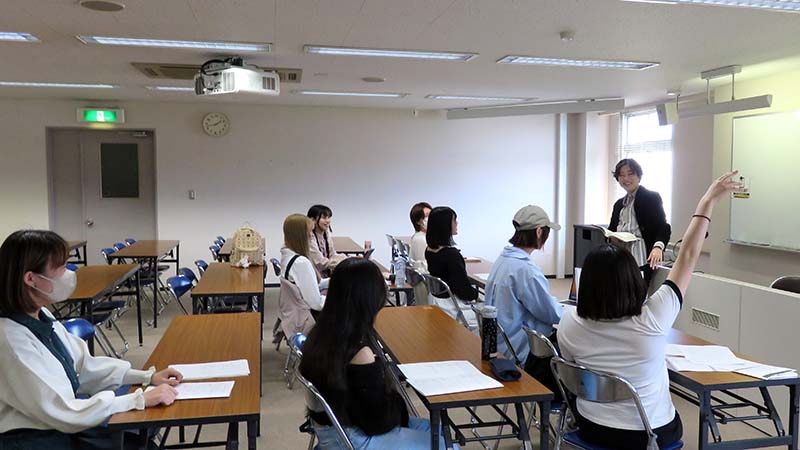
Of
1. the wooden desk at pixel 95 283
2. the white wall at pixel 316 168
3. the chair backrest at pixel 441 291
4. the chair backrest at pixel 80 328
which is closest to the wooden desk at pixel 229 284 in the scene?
the wooden desk at pixel 95 283

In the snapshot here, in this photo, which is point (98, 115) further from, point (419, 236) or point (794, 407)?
point (794, 407)

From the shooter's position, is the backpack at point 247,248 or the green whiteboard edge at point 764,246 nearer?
the backpack at point 247,248

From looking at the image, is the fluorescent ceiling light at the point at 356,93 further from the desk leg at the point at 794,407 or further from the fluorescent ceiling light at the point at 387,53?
the desk leg at the point at 794,407

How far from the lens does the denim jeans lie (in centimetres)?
199

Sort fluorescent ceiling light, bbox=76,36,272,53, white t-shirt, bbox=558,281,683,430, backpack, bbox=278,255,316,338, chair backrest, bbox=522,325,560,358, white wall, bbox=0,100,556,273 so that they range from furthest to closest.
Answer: white wall, bbox=0,100,556,273, fluorescent ceiling light, bbox=76,36,272,53, backpack, bbox=278,255,316,338, chair backrest, bbox=522,325,560,358, white t-shirt, bbox=558,281,683,430

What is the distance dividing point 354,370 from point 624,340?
3.36ft

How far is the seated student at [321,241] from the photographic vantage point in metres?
5.69

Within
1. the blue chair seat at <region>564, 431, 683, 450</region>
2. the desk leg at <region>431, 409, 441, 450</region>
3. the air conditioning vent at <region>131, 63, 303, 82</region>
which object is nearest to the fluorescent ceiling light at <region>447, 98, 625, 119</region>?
the air conditioning vent at <region>131, 63, 303, 82</region>

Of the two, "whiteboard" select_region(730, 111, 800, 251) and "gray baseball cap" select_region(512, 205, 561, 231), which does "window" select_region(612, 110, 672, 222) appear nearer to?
"whiteboard" select_region(730, 111, 800, 251)

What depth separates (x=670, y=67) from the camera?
17.9 ft

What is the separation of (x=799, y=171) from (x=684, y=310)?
2.59 metres

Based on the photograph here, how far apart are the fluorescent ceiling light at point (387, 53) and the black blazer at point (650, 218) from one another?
1774mm

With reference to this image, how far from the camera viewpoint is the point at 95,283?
4406mm

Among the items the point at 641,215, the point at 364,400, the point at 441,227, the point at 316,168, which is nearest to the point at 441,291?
the point at 441,227
